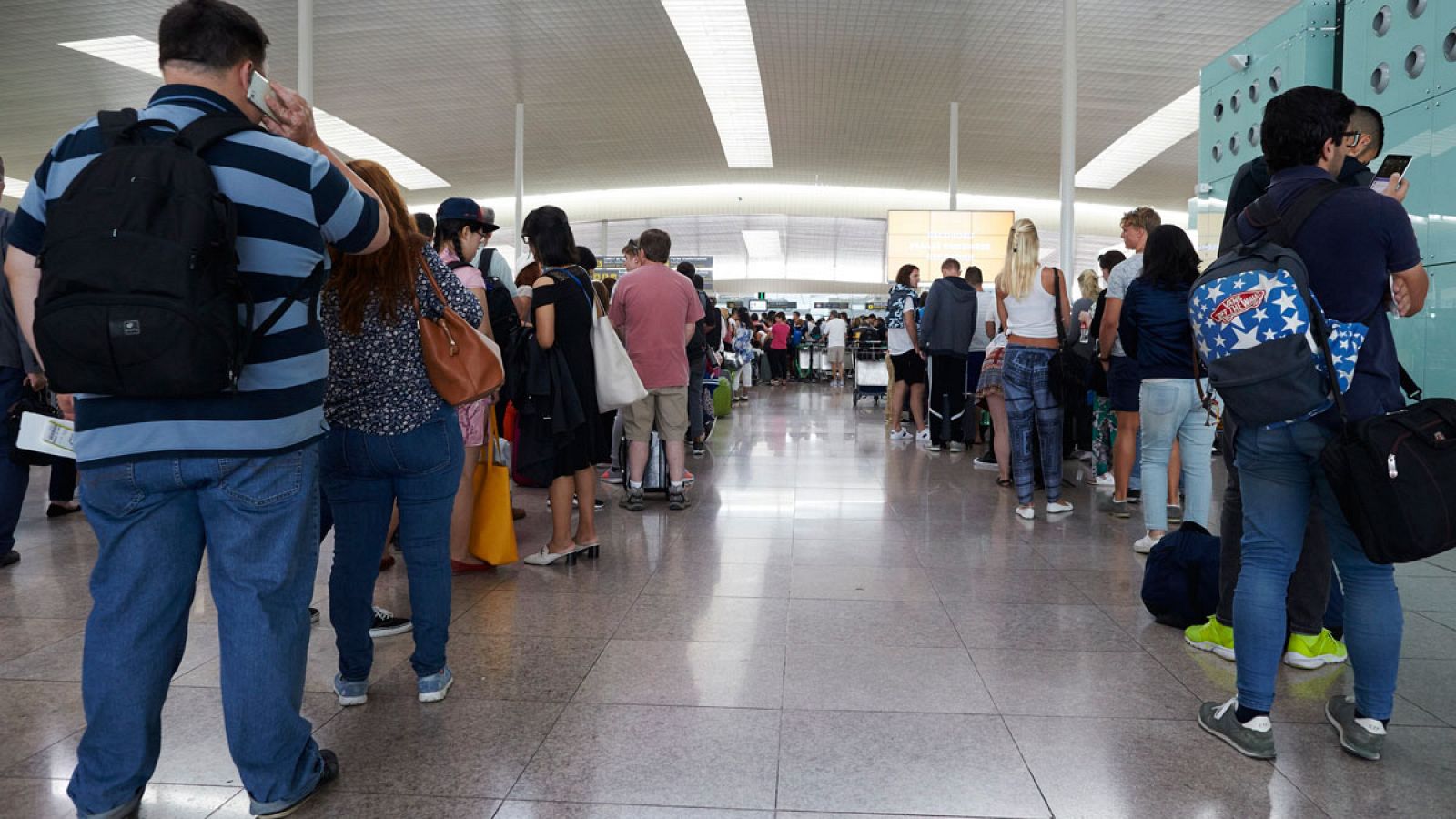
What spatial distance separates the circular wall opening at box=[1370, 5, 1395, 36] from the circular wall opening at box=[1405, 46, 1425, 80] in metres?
0.25

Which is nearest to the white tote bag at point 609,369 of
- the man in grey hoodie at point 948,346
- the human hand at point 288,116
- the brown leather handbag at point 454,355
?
the brown leather handbag at point 454,355

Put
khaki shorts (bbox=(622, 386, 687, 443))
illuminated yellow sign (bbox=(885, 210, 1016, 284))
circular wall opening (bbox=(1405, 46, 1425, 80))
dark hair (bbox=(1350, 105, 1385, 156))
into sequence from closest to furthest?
1. dark hair (bbox=(1350, 105, 1385, 156))
2. circular wall opening (bbox=(1405, 46, 1425, 80))
3. khaki shorts (bbox=(622, 386, 687, 443))
4. illuminated yellow sign (bbox=(885, 210, 1016, 284))

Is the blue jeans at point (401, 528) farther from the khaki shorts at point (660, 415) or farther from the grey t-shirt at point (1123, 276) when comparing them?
the grey t-shirt at point (1123, 276)

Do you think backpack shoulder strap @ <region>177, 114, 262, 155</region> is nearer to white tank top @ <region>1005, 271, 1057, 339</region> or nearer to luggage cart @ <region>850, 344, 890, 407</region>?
white tank top @ <region>1005, 271, 1057, 339</region>

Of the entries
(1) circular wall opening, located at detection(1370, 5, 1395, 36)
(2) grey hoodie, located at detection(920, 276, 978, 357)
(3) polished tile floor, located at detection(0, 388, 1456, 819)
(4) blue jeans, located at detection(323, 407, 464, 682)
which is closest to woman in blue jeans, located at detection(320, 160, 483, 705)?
(4) blue jeans, located at detection(323, 407, 464, 682)

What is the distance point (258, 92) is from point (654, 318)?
3.96 m

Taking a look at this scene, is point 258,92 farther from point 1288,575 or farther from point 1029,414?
point 1029,414

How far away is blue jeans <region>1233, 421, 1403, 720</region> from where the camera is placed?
2457mm

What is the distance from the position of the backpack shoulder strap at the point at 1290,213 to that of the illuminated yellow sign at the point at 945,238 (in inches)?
574

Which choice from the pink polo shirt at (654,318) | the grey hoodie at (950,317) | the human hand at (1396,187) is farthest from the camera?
the grey hoodie at (950,317)

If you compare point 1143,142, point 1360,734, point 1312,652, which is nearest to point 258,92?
point 1360,734

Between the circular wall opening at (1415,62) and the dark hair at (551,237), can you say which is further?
the circular wall opening at (1415,62)

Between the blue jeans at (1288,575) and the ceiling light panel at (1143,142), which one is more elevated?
the ceiling light panel at (1143,142)

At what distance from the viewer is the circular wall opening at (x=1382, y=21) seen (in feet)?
18.2
